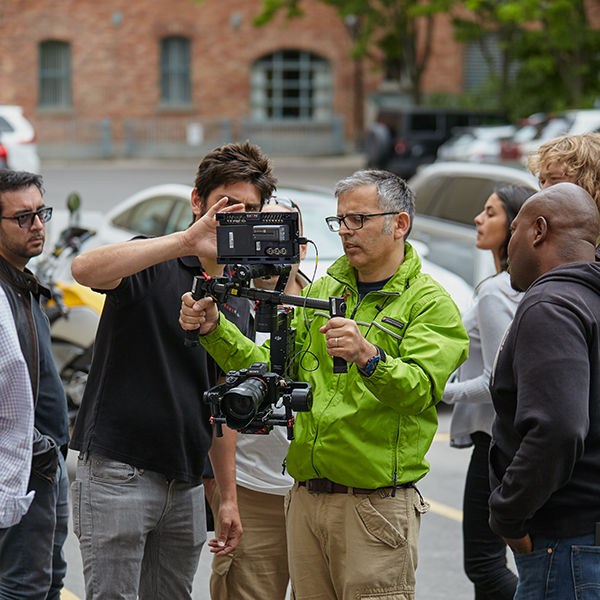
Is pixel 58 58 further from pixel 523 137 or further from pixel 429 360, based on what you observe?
pixel 429 360

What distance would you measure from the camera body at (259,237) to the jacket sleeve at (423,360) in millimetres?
459

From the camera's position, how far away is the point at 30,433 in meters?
3.20

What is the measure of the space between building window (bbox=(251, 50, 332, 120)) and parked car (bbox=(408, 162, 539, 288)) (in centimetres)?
2422

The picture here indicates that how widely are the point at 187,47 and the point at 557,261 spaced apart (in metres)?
33.3

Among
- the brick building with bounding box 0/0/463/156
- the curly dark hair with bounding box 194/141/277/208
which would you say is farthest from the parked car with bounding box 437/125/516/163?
the curly dark hair with bounding box 194/141/277/208

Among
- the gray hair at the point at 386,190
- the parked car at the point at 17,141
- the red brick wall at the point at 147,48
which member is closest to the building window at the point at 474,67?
the red brick wall at the point at 147,48

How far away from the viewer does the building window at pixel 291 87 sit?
3516 centimetres

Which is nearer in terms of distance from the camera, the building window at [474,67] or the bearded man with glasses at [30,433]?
the bearded man with glasses at [30,433]

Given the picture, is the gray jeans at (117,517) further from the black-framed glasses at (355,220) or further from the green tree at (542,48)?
the green tree at (542,48)

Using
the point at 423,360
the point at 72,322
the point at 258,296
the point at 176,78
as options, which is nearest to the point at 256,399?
the point at 258,296

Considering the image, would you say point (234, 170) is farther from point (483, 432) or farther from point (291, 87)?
point (291, 87)

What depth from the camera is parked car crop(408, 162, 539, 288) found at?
33.2 feet

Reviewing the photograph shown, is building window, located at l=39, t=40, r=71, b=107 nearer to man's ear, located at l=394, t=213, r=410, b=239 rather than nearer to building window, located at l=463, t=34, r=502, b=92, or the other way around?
building window, located at l=463, t=34, r=502, b=92

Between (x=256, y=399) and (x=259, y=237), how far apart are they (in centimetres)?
48
